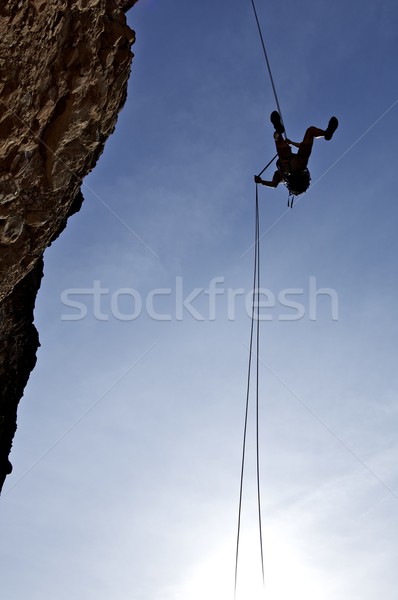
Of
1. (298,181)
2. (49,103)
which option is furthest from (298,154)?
(49,103)

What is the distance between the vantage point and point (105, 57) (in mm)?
6281

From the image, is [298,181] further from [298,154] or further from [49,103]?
[49,103]

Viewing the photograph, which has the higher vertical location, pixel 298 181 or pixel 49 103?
pixel 298 181

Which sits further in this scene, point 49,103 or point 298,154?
point 298,154

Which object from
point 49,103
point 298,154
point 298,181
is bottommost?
point 49,103

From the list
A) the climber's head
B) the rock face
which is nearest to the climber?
the climber's head

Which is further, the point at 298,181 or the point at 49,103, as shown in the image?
the point at 298,181

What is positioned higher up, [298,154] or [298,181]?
[298,154]

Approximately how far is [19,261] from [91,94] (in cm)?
249

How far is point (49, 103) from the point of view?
5.93m

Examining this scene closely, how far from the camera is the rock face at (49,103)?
5355 mm

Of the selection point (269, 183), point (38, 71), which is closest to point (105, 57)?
point (38, 71)

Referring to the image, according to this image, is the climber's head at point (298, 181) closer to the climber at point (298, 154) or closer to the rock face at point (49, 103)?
the climber at point (298, 154)

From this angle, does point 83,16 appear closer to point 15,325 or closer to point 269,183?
point 269,183
